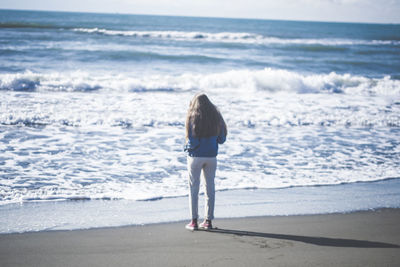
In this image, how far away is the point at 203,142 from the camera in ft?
13.8

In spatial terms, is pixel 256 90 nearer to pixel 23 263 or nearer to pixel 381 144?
pixel 381 144

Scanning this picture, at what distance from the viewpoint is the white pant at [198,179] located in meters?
4.24

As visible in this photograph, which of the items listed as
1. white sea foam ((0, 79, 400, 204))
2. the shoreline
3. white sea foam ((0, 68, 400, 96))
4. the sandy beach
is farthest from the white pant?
white sea foam ((0, 68, 400, 96))

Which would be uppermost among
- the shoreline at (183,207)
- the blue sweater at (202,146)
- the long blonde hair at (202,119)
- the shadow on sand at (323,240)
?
the long blonde hair at (202,119)

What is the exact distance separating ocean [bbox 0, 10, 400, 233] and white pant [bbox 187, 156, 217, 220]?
0.45 meters

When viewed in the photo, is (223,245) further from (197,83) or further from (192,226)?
(197,83)

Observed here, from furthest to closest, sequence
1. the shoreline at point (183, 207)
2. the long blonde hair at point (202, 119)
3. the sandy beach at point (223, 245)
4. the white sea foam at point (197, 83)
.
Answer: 1. the white sea foam at point (197, 83)
2. the shoreline at point (183, 207)
3. the long blonde hair at point (202, 119)
4. the sandy beach at point (223, 245)

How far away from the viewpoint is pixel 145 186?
18.9 ft

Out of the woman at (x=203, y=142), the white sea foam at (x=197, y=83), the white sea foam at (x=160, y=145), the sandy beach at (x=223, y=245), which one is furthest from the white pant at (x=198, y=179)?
the white sea foam at (x=197, y=83)

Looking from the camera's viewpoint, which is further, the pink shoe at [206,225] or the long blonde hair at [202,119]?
the pink shoe at [206,225]

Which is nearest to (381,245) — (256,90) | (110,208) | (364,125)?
(110,208)

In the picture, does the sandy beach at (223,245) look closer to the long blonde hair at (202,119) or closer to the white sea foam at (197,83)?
the long blonde hair at (202,119)

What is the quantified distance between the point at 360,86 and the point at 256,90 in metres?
5.48

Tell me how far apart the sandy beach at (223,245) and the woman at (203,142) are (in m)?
0.32
